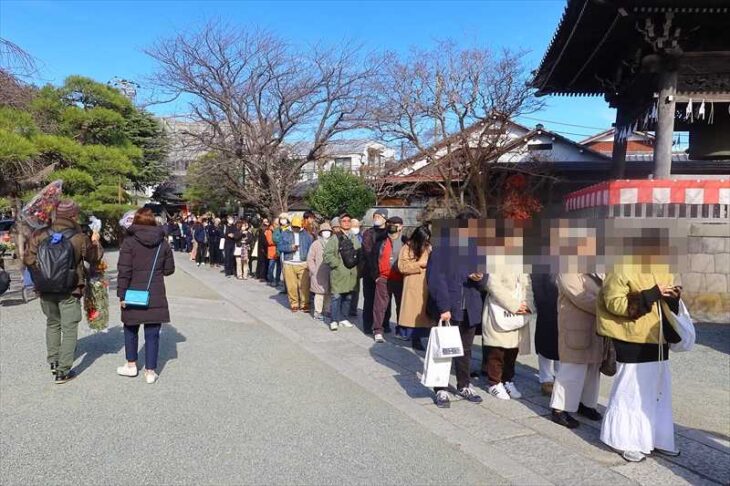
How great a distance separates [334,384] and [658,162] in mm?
7533

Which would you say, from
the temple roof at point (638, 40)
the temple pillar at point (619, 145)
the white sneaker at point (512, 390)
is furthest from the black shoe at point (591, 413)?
the temple pillar at point (619, 145)

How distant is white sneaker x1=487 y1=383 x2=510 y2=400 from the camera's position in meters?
5.02

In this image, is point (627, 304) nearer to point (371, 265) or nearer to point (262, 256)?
point (371, 265)

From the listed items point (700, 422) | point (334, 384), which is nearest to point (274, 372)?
point (334, 384)

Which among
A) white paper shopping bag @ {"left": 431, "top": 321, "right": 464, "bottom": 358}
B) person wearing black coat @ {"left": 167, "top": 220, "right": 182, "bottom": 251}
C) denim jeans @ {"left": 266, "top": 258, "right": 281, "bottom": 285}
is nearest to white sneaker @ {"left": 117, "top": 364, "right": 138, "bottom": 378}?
white paper shopping bag @ {"left": 431, "top": 321, "right": 464, "bottom": 358}

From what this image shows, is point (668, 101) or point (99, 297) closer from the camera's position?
point (99, 297)

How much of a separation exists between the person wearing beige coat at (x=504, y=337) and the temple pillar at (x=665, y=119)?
597 cm

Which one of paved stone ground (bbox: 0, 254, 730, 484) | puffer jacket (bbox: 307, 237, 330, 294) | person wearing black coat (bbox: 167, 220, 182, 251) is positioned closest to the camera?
paved stone ground (bbox: 0, 254, 730, 484)

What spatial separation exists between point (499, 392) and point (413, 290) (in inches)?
67.6

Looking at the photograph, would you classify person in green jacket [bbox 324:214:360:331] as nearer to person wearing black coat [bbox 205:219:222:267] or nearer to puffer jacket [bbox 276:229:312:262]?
puffer jacket [bbox 276:229:312:262]

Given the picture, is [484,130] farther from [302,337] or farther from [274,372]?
[274,372]

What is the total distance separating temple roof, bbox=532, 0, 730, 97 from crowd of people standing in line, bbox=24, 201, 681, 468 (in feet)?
17.5

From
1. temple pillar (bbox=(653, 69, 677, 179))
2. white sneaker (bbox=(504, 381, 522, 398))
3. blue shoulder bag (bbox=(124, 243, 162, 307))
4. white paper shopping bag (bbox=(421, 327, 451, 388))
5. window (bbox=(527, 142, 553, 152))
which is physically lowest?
white sneaker (bbox=(504, 381, 522, 398))

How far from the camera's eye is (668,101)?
9.66 m
